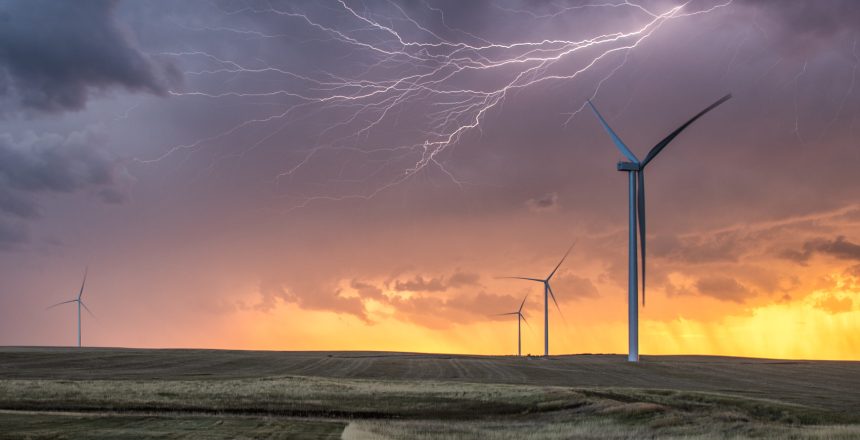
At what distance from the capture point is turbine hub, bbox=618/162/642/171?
7844 cm

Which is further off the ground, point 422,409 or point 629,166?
point 629,166

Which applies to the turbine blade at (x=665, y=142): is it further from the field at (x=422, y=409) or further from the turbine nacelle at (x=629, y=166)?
the field at (x=422, y=409)

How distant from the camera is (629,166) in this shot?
3105 inches

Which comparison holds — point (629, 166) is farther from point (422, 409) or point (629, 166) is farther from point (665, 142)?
point (422, 409)

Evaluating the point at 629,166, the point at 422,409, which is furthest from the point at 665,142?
the point at 422,409

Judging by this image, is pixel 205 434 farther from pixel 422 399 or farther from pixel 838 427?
pixel 838 427

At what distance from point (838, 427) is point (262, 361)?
212 ft

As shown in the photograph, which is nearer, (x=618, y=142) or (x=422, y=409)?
(x=422, y=409)

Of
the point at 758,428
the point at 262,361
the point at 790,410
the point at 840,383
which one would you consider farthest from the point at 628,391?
the point at 262,361

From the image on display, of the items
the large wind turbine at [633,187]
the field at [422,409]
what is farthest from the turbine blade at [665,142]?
the field at [422,409]

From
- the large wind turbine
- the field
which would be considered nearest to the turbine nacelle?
the large wind turbine

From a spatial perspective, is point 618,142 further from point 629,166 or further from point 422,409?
point 422,409

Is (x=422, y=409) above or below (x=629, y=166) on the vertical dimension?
below

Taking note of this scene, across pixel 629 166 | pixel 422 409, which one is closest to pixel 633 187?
pixel 629 166
